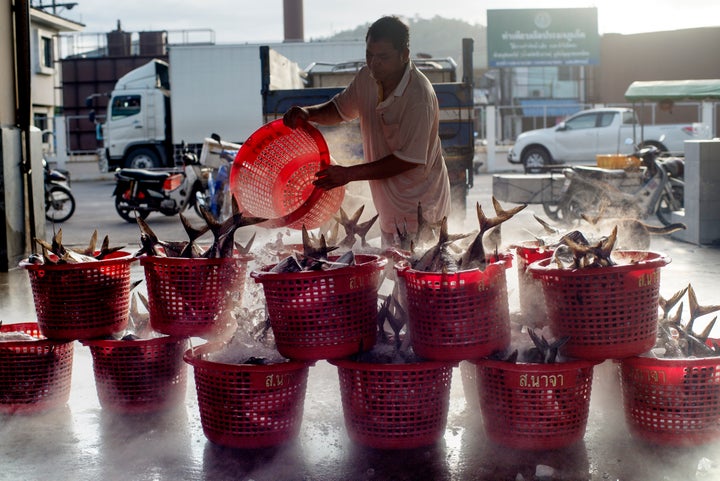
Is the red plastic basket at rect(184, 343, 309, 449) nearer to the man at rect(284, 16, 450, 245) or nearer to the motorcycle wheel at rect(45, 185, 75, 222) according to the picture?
the man at rect(284, 16, 450, 245)

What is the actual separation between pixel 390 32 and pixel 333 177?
809 millimetres

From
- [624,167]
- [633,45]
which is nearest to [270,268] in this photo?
[624,167]

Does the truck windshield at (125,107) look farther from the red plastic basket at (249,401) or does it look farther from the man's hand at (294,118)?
the red plastic basket at (249,401)

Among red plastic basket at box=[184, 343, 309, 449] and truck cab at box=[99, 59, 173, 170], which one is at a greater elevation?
truck cab at box=[99, 59, 173, 170]

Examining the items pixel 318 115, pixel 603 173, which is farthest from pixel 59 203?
pixel 318 115

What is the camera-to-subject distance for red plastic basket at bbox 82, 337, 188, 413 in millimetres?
4609

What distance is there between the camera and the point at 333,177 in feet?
14.5

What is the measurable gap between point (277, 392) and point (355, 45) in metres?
21.1

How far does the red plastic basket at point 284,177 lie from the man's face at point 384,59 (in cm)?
53

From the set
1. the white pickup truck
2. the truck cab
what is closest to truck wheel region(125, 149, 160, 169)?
the truck cab

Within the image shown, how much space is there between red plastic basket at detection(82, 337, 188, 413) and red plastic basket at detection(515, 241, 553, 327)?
1.89 metres

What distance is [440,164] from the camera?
480 cm

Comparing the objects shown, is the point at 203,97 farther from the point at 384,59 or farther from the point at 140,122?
the point at 384,59

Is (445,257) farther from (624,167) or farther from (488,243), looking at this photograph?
(624,167)
